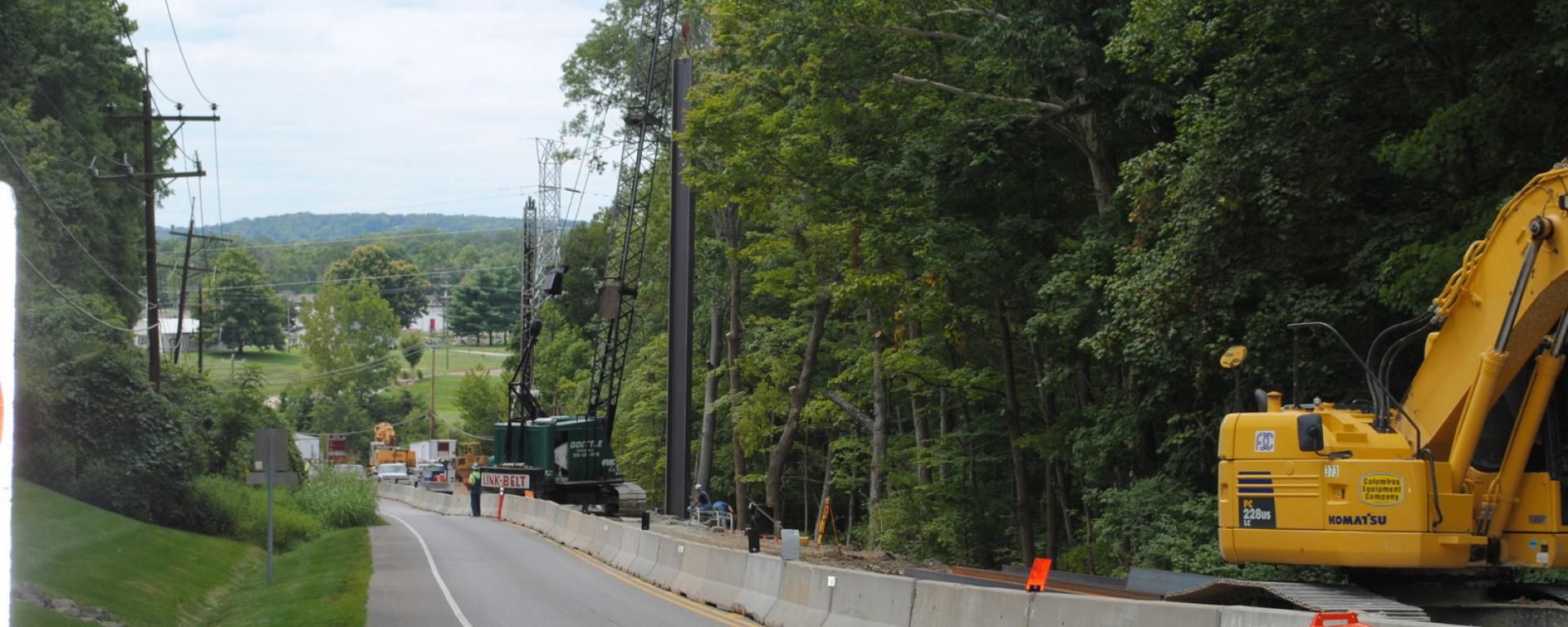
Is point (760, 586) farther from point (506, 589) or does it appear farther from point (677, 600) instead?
point (506, 589)

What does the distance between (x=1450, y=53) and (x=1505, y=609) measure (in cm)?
998

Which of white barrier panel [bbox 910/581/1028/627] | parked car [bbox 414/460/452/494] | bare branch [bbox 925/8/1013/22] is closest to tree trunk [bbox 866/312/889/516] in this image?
bare branch [bbox 925/8/1013/22]

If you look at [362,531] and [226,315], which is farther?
[226,315]

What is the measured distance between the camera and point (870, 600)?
1577 cm

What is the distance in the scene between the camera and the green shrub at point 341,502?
152 ft

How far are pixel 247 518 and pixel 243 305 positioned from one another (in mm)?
158758

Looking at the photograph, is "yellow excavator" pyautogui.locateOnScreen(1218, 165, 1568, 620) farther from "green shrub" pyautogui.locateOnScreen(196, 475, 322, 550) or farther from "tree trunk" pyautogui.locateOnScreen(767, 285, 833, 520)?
"green shrub" pyautogui.locateOnScreen(196, 475, 322, 550)

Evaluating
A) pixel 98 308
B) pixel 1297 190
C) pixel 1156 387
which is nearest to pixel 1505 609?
pixel 1297 190

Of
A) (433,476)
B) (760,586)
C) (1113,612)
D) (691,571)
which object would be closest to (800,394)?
(691,571)

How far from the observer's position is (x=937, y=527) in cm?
3944

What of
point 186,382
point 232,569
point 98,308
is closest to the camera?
point 232,569

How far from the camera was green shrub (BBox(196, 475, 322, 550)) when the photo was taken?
1499 inches

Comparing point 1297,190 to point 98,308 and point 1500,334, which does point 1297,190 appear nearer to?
point 1500,334

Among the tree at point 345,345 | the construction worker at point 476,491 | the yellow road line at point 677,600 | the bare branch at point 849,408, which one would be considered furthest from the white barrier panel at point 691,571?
the tree at point 345,345
